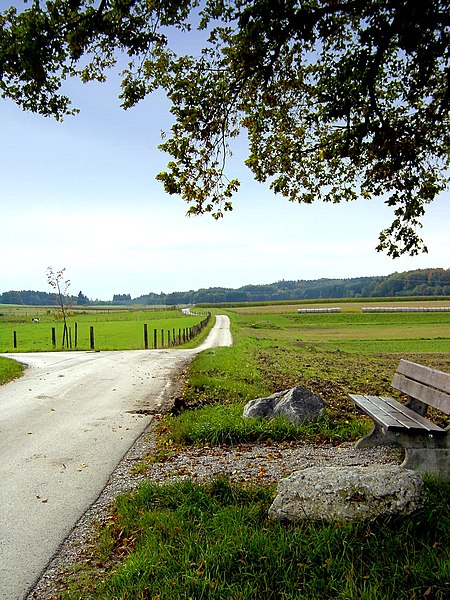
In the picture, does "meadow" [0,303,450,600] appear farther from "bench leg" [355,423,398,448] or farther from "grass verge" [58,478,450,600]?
"bench leg" [355,423,398,448]

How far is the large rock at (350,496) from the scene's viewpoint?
4.17 meters

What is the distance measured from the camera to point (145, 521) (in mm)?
4590

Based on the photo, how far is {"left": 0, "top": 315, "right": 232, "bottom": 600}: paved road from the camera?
178 inches

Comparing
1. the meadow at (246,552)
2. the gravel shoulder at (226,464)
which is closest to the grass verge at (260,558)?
the meadow at (246,552)

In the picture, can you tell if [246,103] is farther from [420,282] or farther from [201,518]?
[420,282]

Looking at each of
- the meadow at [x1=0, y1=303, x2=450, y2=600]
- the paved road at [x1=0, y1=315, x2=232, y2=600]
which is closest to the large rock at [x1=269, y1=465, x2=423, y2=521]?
the meadow at [x1=0, y1=303, x2=450, y2=600]

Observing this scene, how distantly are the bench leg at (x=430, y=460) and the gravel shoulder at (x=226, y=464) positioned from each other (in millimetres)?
665

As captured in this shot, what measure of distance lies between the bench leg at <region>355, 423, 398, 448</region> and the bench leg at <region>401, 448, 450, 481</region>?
1.27 meters

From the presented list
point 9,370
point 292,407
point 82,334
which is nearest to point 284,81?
point 292,407

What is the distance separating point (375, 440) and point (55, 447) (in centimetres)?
438

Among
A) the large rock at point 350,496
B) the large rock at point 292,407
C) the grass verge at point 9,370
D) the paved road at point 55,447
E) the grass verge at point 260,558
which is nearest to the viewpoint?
the grass verge at point 260,558

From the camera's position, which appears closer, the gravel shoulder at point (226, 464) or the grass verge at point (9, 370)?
the gravel shoulder at point (226, 464)

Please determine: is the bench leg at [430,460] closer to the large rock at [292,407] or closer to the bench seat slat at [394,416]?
the bench seat slat at [394,416]

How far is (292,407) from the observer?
8250 mm
